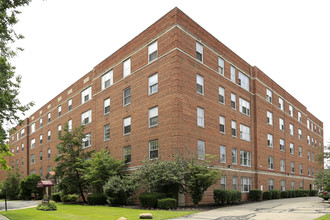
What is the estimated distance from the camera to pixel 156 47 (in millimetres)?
30312

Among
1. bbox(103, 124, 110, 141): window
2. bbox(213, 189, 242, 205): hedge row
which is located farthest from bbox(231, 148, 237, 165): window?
bbox(103, 124, 110, 141): window

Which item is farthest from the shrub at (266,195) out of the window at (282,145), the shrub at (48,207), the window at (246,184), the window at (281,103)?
the shrub at (48,207)

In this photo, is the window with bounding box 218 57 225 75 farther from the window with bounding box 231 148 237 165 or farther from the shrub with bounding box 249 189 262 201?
the shrub with bounding box 249 189 262 201

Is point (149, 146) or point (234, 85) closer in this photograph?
point (149, 146)

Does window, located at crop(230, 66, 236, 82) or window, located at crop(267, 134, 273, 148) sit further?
window, located at crop(267, 134, 273, 148)

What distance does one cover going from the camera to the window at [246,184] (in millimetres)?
35188

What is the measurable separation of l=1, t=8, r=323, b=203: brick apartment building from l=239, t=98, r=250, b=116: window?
0.12 metres

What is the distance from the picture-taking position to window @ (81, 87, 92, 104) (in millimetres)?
41844

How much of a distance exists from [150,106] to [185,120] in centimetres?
378

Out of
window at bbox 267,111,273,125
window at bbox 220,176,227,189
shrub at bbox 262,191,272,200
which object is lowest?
shrub at bbox 262,191,272,200

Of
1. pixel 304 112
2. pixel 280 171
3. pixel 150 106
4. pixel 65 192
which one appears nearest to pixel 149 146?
pixel 150 106

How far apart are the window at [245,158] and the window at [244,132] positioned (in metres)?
1.52

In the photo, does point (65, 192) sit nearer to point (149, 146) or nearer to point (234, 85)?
point (149, 146)

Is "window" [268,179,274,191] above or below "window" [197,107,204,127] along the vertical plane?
below
